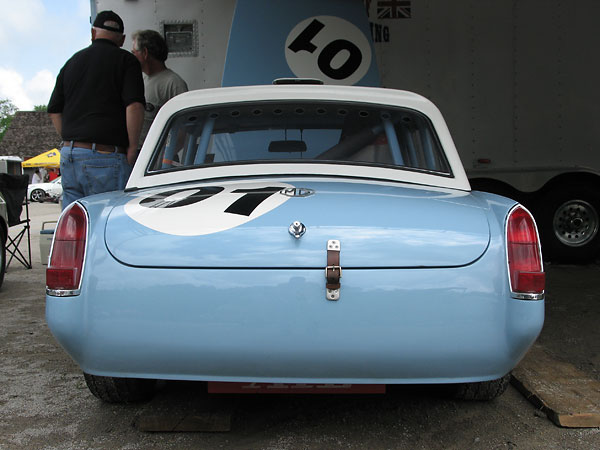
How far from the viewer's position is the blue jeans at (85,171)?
396 cm

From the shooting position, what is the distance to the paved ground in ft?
7.97

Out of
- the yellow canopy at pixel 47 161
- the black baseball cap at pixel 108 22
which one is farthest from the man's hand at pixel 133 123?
the yellow canopy at pixel 47 161

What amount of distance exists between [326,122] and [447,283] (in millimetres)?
1314

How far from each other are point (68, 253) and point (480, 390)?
190cm

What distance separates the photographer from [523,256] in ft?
6.97

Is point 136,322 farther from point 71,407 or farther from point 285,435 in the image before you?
point 71,407

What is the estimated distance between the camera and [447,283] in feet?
6.68

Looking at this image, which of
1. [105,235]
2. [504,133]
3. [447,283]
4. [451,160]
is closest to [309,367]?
[447,283]

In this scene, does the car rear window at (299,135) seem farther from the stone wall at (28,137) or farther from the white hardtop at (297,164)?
the stone wall at (28,137)

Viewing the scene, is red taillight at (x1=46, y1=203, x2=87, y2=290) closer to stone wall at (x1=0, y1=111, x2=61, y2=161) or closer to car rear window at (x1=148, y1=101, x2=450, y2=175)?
car rear window at (x1=148, y1=101, x2=450, y2=175)

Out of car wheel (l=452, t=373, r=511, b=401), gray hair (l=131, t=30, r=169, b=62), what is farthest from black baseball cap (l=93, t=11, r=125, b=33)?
car wheel (l=452, t=373, r=511, b=401)

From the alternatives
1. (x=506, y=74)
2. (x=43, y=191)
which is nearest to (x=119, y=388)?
(x=506, y=74)

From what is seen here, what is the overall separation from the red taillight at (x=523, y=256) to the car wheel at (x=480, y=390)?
0.70 meters

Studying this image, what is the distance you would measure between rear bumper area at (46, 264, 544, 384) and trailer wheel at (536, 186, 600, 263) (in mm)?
5948
